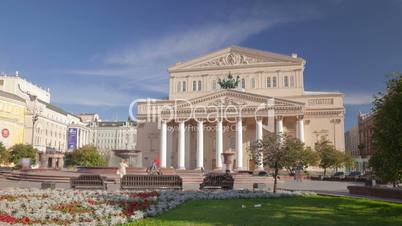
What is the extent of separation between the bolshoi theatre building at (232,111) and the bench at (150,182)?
37.5 meters

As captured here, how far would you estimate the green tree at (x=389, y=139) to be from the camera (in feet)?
44.8

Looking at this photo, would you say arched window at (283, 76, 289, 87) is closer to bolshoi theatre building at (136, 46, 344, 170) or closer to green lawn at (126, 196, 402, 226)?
bolshoi theatre building at (136, 46, 344, 170)

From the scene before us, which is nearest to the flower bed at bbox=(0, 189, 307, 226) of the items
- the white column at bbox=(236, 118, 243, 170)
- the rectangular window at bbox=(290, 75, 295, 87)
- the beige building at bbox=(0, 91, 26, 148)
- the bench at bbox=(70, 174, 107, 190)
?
the bench at bbox=(70, 174, 107, 190)

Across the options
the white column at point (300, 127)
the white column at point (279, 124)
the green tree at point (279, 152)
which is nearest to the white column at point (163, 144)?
the white column at point (279, 124)

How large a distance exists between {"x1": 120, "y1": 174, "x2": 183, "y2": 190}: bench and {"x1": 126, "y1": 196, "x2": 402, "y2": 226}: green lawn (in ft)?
19.3

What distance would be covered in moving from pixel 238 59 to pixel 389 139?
2298 inches

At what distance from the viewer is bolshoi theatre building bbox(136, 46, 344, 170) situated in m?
59.8

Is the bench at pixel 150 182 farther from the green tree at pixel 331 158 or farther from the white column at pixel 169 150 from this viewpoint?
the white column at pixel 169 150

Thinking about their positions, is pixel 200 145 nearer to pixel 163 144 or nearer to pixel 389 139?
pixel 163 144

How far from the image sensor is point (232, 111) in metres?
60.0

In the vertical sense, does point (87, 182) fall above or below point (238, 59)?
below

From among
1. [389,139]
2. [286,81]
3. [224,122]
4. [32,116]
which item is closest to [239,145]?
[224,122]

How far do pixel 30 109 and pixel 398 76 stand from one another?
90.1 m

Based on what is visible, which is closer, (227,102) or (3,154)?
(227,102)
